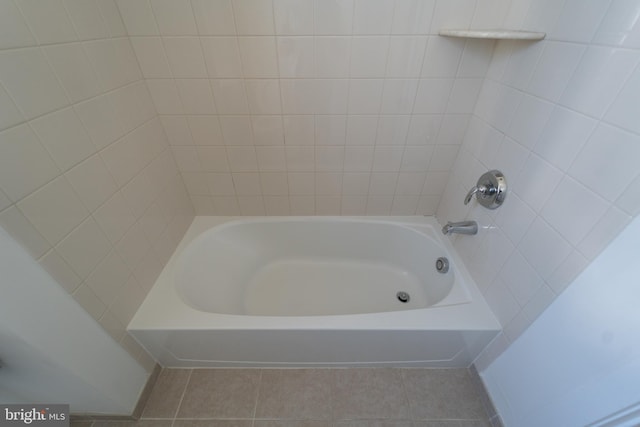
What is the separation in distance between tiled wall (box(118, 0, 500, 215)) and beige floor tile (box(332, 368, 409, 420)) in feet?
2.81

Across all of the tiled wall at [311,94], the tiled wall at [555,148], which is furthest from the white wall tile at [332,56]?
the tiled wall at [555,148]

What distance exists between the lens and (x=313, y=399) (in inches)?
43.1

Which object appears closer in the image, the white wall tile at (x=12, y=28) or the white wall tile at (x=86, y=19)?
the white wall tile at (x=12, y=28)

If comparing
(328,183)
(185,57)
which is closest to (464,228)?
(328,183)

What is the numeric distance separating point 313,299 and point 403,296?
52cm

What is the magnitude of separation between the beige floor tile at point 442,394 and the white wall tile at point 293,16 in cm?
156

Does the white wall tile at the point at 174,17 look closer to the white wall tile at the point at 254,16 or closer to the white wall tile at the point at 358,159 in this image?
the white wall tile at the point at 254,16

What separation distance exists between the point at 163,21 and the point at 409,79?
102 cm

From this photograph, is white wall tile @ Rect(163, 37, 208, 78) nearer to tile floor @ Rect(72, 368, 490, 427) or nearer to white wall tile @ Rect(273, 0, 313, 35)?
white wall tile @ Rect(273, 0, 313, 35)

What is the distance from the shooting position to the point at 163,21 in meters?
0.99

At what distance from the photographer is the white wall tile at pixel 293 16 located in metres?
0.96

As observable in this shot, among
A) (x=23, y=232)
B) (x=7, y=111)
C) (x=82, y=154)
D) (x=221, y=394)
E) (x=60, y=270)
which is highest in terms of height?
(x=7, y=111)

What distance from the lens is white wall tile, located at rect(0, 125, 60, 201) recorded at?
23.6 inches

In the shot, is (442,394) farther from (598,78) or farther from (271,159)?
(271,159)
